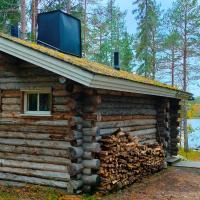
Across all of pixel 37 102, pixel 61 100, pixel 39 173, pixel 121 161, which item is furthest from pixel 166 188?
pixel 37 102

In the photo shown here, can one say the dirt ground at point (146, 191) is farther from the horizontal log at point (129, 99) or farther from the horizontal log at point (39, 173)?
the horizontal log at point (129, 99)

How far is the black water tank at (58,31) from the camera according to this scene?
41.0 ft

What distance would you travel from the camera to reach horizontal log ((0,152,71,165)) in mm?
9220

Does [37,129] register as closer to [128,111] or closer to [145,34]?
[128,111]

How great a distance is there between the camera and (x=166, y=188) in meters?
10.5

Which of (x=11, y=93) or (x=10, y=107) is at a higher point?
(x=11, y=93)

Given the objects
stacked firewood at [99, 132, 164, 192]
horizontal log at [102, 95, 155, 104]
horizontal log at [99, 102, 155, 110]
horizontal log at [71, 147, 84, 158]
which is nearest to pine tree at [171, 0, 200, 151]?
horizontal log at [102, 95, 155, 104]

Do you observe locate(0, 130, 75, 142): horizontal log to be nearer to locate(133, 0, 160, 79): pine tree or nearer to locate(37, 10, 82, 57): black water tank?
locate(37, 10, 82, 57): black water tank

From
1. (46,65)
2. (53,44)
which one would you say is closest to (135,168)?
(46,65)

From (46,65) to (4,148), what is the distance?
2917 millimetres

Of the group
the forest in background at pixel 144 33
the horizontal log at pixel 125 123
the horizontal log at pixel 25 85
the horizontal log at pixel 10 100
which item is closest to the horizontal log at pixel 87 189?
the horizontal log at pixel 125 123

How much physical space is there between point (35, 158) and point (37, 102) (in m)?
1.49

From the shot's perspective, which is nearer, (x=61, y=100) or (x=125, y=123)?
(x=61, y=100)

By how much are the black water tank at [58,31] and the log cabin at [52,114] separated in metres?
2.70
